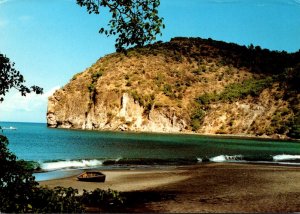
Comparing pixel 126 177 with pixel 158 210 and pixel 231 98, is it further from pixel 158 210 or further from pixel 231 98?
pixel 231 98

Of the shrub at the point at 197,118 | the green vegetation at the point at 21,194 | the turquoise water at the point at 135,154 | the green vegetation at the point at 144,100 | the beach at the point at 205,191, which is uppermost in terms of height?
the green vegetation at the point at 144,100

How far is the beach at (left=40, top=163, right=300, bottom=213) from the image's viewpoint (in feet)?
43.5

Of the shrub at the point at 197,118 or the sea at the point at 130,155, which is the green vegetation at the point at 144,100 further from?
the sea at the point at 130,155

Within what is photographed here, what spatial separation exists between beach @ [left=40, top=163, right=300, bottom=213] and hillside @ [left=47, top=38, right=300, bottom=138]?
7759 cm

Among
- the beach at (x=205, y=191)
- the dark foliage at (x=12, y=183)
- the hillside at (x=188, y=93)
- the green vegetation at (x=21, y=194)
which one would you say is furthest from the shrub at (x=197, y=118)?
the dark foliage at (x=12, y=183)

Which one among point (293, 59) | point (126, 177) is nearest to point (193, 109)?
point (293, 59)

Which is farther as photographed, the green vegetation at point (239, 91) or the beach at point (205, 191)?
the green vegetation at point (239, 91)

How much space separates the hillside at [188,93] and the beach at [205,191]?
7759 cm

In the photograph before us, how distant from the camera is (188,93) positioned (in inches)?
4892

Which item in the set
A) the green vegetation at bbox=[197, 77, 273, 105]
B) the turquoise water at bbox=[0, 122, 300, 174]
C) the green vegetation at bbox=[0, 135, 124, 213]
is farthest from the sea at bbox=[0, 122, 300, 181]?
the green vegetation at bbox=[197, 77, 273, 105]

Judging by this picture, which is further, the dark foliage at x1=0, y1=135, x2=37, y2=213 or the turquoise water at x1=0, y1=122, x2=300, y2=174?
the turquoise water at x1=0, y1=122, x2=300, y2=174

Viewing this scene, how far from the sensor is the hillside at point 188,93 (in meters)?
105

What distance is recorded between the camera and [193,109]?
4604 inches

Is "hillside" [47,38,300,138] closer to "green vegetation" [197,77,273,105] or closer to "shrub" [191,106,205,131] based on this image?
"green vegetation" [197,77,273,105]
